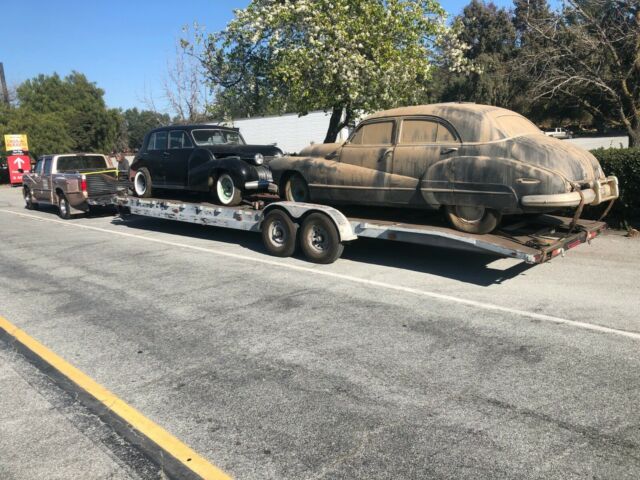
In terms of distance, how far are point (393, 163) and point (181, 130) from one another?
504 cm

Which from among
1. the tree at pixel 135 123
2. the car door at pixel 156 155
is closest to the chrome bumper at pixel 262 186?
the car door at pixel 156 155

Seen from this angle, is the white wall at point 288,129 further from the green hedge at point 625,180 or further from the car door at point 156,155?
the green hedge at point 625,180

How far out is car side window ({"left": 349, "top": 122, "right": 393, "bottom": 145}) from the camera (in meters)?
7.75

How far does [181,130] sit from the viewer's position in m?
10.6

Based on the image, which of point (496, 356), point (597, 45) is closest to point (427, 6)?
point (597, 45)

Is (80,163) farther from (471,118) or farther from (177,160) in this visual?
(471,118)

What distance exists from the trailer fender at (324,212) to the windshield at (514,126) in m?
2.46

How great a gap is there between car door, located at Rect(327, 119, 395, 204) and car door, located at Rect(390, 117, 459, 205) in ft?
0.61

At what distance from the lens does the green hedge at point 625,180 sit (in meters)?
9.65

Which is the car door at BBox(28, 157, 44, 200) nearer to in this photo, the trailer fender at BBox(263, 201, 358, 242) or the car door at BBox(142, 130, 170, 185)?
the car door at BBox(142, 130, 170, 185)

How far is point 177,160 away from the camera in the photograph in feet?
34.5

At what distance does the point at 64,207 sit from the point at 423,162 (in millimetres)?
11846

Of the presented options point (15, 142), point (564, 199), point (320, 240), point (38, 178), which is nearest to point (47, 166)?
point (38, 178)

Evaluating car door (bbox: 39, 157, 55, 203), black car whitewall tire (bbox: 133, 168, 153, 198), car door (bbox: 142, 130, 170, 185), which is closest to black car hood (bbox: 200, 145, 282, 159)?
car door (bbox: 142, 130, 170, 185)
